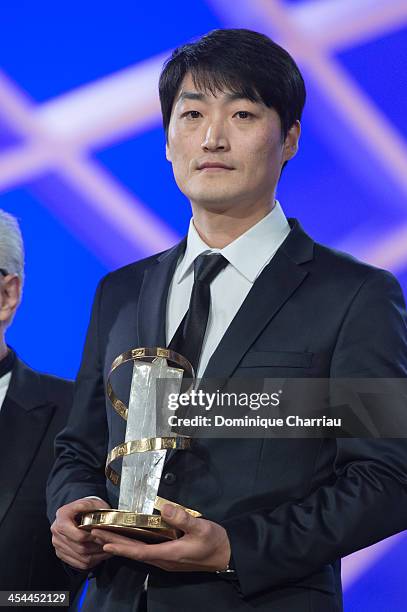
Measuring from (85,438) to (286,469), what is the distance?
0.43m

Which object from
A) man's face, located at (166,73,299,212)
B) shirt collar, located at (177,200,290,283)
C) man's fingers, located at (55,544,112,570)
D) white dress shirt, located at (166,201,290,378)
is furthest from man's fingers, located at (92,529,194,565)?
man's face, located at (166,73,299,212)

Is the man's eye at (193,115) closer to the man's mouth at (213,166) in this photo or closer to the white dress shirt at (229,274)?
the man's mouth at (213,166)

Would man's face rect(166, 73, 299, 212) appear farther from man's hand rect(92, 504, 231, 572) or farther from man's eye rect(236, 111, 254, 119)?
man's hand rect(92, 504, 231, 572)

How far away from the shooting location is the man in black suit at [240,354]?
62.9 inches

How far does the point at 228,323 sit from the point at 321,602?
51 cm

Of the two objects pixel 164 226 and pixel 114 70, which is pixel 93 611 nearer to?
pixel 164 226

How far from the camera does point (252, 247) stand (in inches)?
74.4

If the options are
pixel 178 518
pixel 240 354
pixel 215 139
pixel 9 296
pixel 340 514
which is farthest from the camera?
pixel 9 296

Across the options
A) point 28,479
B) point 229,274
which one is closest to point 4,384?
point 28,479

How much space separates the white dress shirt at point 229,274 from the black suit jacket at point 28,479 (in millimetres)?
621

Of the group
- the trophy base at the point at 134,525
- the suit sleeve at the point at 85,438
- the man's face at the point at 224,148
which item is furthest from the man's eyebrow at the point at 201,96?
the trophy base at the point at 134,525

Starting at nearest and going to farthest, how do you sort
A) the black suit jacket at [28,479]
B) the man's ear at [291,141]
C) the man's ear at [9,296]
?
the man's ear at [291,141] < the black suit jacket at [28,479] < the man's ear at [9,296]

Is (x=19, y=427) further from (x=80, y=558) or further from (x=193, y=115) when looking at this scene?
(x=193, y=115)

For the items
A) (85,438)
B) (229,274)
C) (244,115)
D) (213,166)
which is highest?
(244,115)
